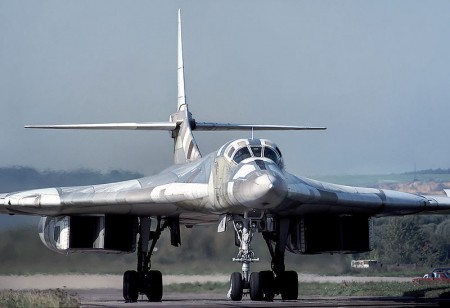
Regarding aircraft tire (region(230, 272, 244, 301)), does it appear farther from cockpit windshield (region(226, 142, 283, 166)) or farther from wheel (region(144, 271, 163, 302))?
wheel (region(144, 271, 163, 302))

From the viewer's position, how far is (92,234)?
23.9 metres

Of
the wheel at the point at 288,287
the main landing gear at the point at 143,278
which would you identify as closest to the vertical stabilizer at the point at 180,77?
the main landing gear at the point at 143,278

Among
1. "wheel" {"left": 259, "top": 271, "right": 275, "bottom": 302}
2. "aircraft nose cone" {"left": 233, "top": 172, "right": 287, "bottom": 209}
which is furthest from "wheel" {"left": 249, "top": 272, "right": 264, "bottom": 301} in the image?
"aircraft nose cone" {"left": 233, "top": 172, "right": 287, "bottom": 209}

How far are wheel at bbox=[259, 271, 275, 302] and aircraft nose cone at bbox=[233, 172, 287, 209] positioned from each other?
199cm

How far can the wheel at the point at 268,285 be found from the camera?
21438mm

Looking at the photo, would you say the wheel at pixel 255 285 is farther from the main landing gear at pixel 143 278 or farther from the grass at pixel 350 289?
the grass at pixel 350 289

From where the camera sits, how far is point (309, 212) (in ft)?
72.6

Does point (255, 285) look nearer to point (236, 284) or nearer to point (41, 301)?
point (236, 284)

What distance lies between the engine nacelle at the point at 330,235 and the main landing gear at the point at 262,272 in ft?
1.98

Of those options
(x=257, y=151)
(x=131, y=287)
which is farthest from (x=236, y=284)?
(x=131, y=287)

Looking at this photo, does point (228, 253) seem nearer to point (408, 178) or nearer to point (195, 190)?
point (195, 190)

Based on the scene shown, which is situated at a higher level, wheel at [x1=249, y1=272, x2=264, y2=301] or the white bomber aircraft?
the white bomber aircraft

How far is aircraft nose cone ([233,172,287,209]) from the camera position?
19.4 m

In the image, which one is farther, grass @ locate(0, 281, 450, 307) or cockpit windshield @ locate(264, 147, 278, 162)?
grass @ locate(0, 281, 450, 307)
